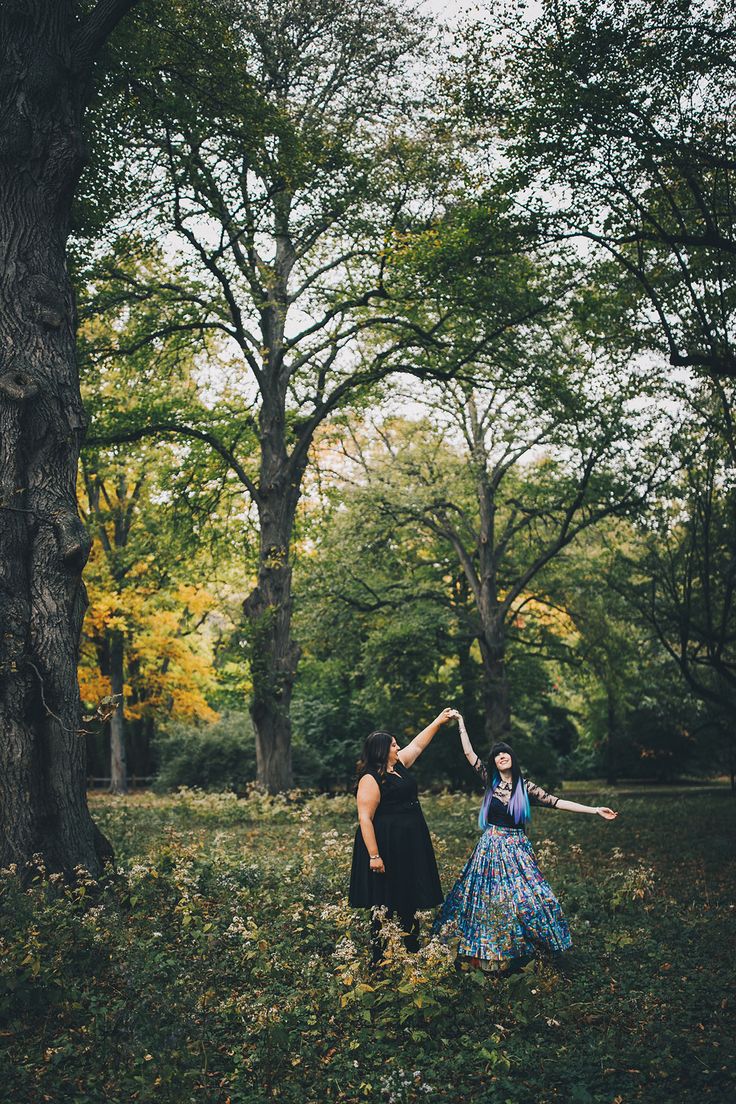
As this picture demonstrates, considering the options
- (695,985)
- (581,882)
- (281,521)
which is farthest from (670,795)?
(695,985)

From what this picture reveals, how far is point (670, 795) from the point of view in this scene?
1172 inches

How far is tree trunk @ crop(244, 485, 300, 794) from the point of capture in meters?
17.8

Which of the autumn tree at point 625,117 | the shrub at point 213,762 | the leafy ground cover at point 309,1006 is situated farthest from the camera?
the shrub at point 213,762

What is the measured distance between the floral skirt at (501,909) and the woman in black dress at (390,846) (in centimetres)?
32

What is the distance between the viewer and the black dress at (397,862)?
6.56 meters

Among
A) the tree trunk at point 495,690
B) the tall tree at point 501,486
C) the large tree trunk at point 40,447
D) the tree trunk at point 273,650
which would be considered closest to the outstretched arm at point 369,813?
the large tree trunk at point 40,447

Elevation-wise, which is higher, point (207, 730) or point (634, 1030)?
point (207, 730)

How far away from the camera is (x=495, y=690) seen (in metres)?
25.0

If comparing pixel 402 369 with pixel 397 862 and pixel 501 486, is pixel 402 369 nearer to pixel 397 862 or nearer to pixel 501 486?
pixel 501 486

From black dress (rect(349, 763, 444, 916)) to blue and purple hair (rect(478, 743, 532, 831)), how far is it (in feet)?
2.26

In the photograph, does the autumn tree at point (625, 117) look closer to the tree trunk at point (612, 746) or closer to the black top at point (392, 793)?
the black top at point (392, 793)

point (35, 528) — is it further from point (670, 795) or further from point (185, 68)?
point (670, 795)

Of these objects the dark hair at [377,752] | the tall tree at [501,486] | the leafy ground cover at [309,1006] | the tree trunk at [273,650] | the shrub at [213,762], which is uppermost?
the tall tree at [501,486]

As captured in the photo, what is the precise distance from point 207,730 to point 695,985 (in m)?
20.8
